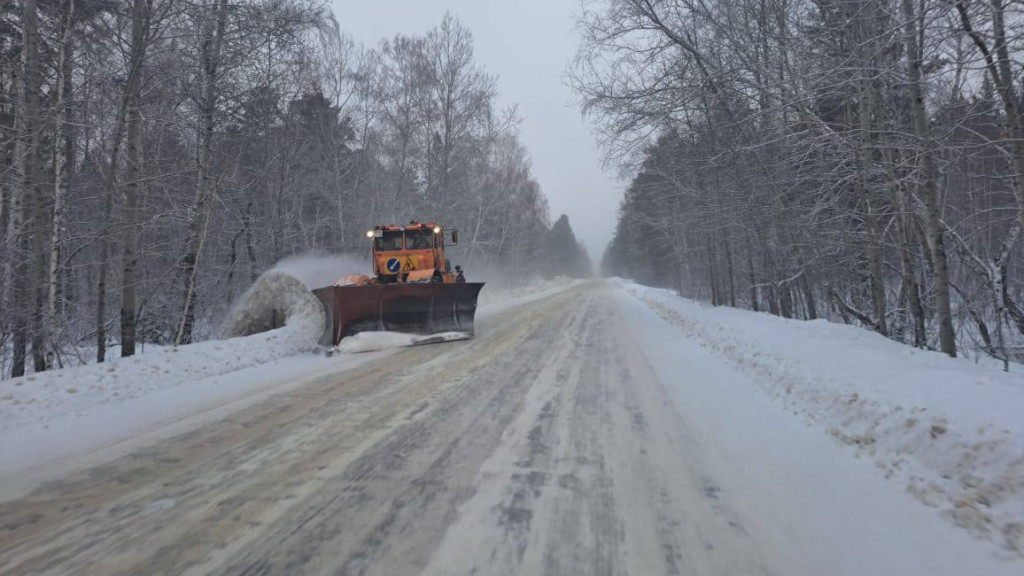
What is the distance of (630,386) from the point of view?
18.6 feet

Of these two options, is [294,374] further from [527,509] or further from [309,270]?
[309,270]

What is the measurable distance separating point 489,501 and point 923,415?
133 inches

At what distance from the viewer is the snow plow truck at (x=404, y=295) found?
30.0 ft

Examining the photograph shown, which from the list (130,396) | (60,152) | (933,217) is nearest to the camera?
(130,396)

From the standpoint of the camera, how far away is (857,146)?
606 cm

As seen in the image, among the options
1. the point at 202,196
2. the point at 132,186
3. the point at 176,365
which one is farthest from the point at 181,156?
the point at 176,365

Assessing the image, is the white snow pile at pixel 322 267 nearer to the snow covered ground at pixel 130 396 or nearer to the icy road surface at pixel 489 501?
the snow covered ground at pixel 130 396

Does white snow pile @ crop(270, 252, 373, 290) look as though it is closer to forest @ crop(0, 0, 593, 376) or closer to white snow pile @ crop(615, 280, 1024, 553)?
forest @ crop(0, 0, 593, 376)

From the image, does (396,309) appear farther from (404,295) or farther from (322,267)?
(322,267)

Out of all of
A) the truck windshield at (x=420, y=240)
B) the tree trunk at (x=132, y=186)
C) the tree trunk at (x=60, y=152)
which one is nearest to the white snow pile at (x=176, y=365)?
the tree trunk at (x=132, y=186)

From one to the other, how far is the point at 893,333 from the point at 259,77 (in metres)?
14.7

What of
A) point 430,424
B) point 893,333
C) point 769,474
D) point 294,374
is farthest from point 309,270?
point 893,333

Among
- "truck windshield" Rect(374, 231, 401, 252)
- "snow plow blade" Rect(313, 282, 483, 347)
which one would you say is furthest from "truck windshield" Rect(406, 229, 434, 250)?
"snow plow blade" Rect(313, 282, 483, 347)

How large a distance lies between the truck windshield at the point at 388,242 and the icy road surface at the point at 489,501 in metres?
7.15
